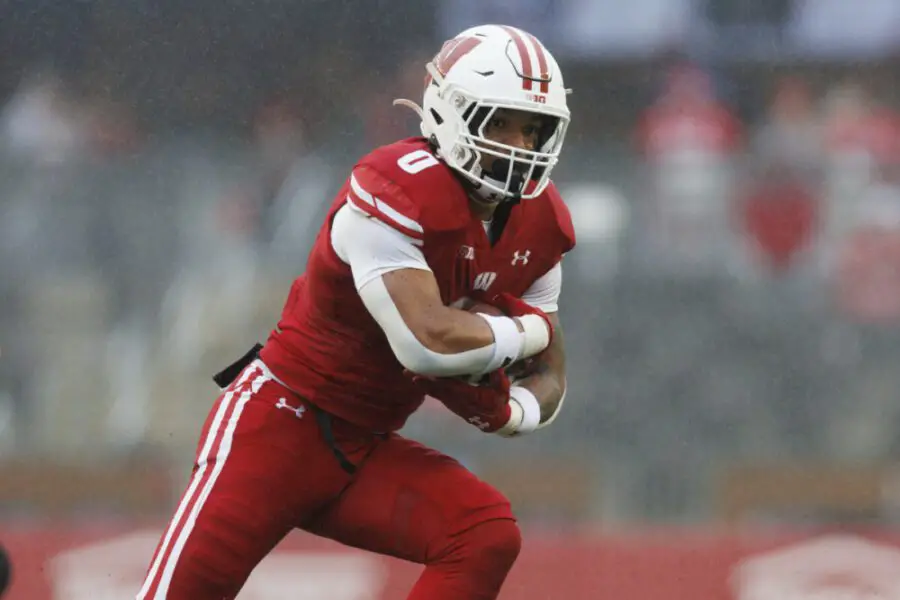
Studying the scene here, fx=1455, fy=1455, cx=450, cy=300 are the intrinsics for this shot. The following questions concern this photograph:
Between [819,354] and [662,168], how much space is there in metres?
0.65

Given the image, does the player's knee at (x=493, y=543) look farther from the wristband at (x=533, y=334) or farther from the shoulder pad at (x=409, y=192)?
the shoulder pad at (x=409, y=192)

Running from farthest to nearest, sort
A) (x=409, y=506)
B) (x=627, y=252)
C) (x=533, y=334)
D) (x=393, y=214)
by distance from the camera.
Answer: (x=627, y=252) → (x=409, y=506) → (x=533, y=334) → (x=393, y=214)

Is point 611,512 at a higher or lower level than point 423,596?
lower

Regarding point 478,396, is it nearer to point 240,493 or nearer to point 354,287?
point 354,287

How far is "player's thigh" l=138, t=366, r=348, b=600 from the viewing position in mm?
2070

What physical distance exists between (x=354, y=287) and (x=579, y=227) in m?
1.88

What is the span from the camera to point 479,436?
12.6 feet

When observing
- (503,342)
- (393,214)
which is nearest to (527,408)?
(503,342)

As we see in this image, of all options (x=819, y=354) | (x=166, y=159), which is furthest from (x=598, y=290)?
(x=166, y=159)

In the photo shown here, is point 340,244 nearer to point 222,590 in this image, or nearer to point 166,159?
point 222,590

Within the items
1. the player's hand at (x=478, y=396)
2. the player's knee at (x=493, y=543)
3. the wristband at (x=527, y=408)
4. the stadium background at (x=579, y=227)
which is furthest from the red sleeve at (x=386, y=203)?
the stadium background at (x=579, y=227)

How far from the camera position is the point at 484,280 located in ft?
6.91

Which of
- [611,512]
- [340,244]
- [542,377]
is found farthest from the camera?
[611,512]

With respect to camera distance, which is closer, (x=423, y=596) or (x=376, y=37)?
(x=423, y=596)
